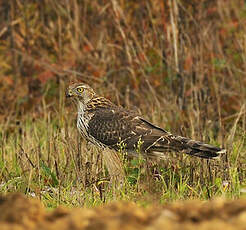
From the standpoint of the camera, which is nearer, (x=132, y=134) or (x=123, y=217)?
(x=123, y=217)

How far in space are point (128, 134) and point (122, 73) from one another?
3.68m

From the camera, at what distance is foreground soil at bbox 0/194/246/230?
2.60 metres

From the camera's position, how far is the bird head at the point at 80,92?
8.16 meters

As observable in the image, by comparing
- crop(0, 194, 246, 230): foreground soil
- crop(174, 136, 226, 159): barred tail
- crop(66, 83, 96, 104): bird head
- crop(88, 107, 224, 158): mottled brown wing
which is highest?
crop(66, 83, 96, 104): bird head

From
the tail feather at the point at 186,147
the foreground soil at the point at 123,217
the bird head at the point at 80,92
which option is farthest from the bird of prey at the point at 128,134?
the foreground soil at the point at 123,217

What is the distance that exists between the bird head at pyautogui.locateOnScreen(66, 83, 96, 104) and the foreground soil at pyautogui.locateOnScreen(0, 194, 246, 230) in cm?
496

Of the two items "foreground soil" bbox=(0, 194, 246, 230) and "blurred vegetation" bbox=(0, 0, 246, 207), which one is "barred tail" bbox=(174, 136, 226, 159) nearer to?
"blurred vegetation" bbox=(0, 0, 246, 207)

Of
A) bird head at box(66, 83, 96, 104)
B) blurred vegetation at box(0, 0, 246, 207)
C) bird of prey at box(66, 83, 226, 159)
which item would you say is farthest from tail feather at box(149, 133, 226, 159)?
bird head at box(66, 83, 96, 104)

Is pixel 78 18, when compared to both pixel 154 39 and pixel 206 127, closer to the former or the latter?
pixel 154 39

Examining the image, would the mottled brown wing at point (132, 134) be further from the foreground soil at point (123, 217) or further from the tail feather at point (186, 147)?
the foreground soil at point (123, 217)

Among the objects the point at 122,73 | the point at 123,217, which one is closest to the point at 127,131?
the point at 122,73

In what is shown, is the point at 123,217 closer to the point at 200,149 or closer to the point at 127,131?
the point at 200,149

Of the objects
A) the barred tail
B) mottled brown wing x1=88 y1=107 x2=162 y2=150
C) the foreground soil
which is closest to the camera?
the foreground soil

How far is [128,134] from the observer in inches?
292
